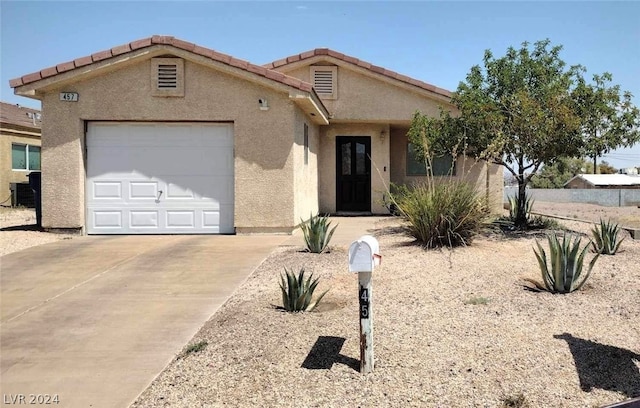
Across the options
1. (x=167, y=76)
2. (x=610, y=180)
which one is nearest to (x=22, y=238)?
(x=167, y=76)

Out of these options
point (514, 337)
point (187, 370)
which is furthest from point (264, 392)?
point (514, 337)

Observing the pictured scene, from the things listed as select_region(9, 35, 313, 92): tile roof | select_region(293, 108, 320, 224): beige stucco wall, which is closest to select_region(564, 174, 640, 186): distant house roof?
select_region(293, 108, 320, 224): beige stucco wall

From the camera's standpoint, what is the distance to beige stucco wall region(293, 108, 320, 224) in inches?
480

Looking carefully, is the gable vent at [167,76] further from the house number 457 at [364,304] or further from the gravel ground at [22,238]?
the house number 457 at [364,304]

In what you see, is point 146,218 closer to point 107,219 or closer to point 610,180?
point 107,219

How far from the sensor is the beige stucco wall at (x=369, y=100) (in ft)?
53.5

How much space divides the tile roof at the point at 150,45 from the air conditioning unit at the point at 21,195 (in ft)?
39.2

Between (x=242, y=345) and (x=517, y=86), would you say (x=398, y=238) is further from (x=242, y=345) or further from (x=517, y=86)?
(x=242, y=345)

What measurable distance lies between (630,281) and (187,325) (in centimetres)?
552

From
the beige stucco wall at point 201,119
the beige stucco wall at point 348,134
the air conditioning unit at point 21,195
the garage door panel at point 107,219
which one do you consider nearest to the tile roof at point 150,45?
the beige stucco wall at point 201,119

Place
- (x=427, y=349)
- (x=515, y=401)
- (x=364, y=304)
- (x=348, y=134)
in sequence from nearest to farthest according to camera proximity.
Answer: (x=515, y=401) < (x=364, y=304) < (x=427, y=349) < (x=348, y=134)

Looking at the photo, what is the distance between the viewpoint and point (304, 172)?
13.6 m

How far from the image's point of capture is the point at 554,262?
251 inches

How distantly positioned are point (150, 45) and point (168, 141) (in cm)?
209
